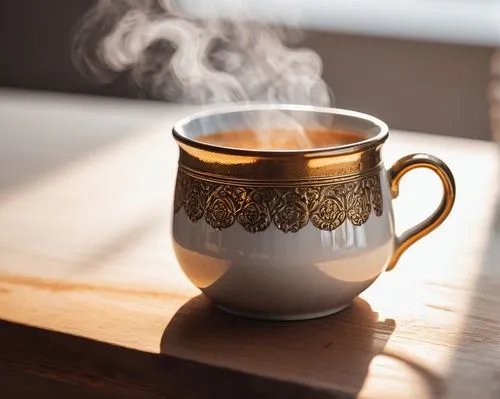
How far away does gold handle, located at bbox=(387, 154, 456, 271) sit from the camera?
66 centimetres

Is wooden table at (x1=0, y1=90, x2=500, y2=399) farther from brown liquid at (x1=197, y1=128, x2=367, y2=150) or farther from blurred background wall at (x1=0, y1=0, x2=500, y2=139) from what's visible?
blurred background wall at (x1=0, y1=0, x2=500, y2=139)

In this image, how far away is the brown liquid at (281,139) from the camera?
2.37ft

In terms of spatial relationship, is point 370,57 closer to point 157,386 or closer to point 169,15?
point 169,15

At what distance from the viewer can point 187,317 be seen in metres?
0.66

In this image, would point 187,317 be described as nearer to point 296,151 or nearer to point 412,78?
point 296,151

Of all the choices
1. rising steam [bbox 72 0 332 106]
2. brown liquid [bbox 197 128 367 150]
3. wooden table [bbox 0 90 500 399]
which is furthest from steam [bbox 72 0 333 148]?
brown liquid [bbox 197 128 367 150]

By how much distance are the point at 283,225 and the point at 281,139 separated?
0.51 ft

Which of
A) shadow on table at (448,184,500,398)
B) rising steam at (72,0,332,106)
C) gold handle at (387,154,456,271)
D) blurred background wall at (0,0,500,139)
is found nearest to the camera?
shadow on table at (448,184,500,398)

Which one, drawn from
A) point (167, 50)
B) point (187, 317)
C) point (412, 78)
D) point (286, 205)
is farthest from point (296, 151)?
point (167, 50)

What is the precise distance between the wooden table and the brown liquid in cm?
11

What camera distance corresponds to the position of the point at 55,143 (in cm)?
120

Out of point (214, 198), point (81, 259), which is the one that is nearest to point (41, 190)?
point (81, 259)

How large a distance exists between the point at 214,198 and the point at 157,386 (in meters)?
0.13

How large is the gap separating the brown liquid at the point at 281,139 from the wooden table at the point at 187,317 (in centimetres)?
11
